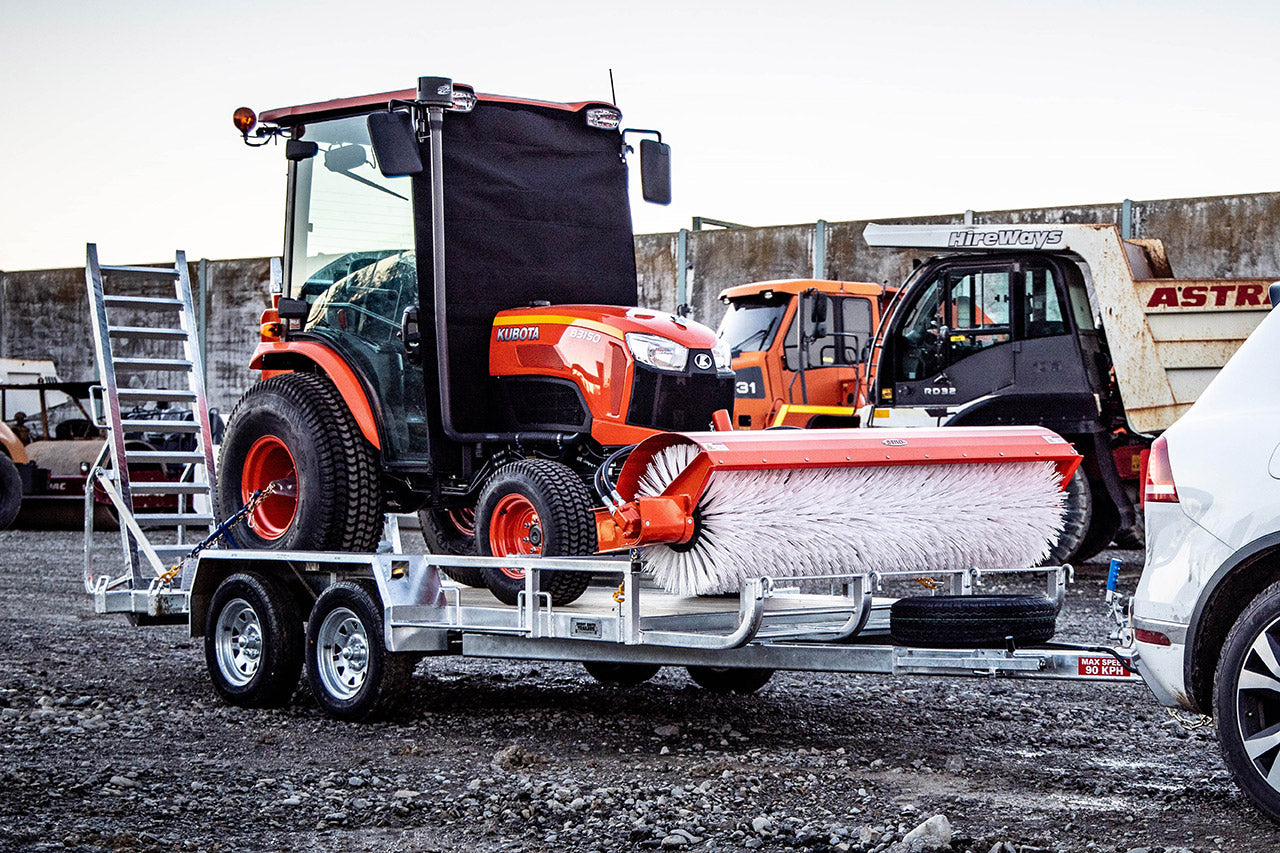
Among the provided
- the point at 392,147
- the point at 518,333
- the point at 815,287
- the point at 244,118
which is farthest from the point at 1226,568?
the point at 815,287

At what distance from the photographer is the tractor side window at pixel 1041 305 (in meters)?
13.2

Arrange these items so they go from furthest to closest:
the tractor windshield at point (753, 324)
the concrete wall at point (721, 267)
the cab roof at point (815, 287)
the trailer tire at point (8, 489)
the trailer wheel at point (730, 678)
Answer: the concrete wall at point (721, 267)
the trailer tire at point (8, 489)
the tractor windshield at point (753, 324)
the cab roof at point (815, 287)
the trailer wheel at point (730, 678)

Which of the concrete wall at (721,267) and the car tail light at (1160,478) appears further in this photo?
the concrete wall at (721,267)

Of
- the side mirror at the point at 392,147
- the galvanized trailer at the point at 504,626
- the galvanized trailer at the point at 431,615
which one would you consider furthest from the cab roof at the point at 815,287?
the side mirror at the point at 392,147

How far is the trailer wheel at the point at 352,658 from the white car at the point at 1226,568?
336 centimetres

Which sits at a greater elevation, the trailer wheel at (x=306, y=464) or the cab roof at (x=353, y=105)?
the cab roof at (x=353, y=105)

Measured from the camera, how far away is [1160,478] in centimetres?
486

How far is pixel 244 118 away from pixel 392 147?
152 cm

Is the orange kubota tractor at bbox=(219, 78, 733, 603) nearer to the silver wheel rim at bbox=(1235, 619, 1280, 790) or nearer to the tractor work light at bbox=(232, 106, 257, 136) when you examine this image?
the tractor work light at bbox=(232, 106, 257, 136)

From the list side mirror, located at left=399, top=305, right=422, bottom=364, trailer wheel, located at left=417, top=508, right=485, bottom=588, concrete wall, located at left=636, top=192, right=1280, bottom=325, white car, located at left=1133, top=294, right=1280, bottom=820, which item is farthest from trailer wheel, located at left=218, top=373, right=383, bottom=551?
concrete wall, located at left=636, top=192, right=1280, bottom=325

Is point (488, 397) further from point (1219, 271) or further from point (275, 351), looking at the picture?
point (1219, 271)

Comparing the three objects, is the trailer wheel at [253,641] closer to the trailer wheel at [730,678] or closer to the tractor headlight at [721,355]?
the trailer wheel at [730,678]

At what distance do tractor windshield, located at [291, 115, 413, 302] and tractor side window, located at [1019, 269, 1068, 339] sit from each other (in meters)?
7.34

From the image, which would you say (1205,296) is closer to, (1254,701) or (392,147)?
(392,147)
